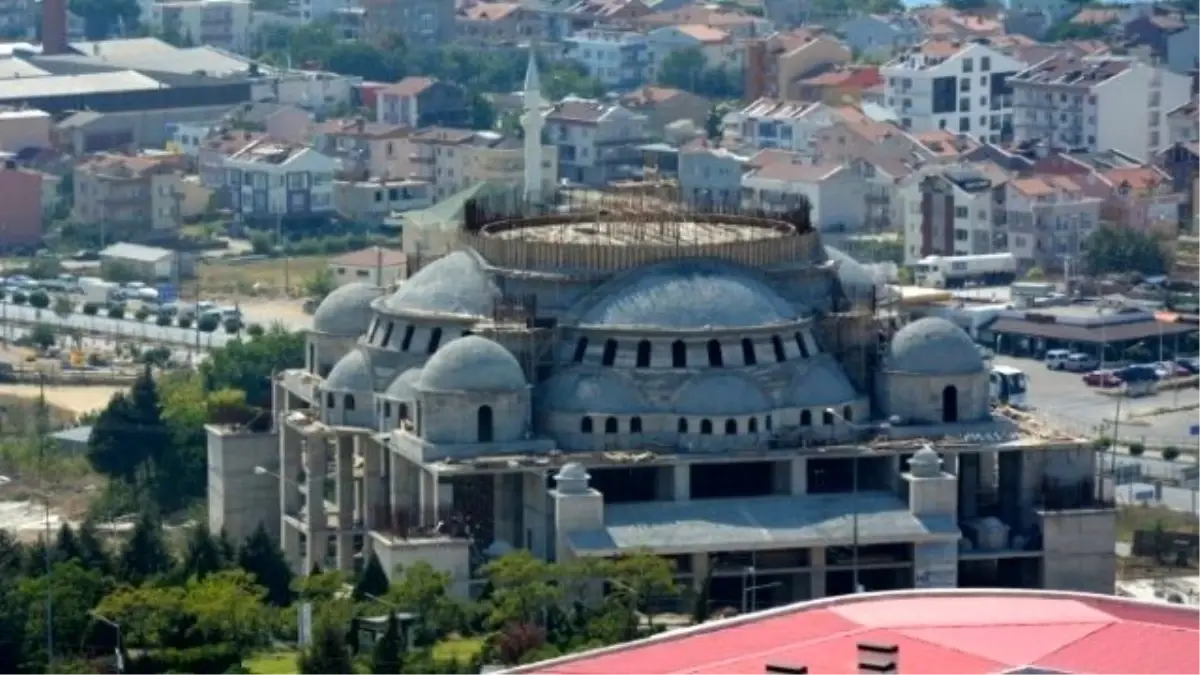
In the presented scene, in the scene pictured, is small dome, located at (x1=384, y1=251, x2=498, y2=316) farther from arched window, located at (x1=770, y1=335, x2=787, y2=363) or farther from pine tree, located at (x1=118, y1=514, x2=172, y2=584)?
pine tree, located at (x1=118, y1=514, x2=172, y2=584)

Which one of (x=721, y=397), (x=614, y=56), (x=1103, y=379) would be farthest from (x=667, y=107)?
→ (x=721, y=397)

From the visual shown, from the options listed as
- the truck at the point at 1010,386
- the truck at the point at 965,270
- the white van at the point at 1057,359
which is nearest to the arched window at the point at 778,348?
the truck at the point at 1010,386

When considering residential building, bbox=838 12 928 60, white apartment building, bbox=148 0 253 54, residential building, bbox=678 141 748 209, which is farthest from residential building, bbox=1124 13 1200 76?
white apartment building, bbox=148 0 253 54

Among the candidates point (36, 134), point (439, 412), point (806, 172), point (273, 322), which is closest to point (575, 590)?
point (439, 412)

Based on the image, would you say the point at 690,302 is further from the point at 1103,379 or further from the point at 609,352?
the point at 1103,379

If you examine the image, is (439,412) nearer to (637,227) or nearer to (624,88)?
(637,227)

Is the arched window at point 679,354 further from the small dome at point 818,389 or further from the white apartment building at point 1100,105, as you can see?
the white apartment building at point 1100,105
